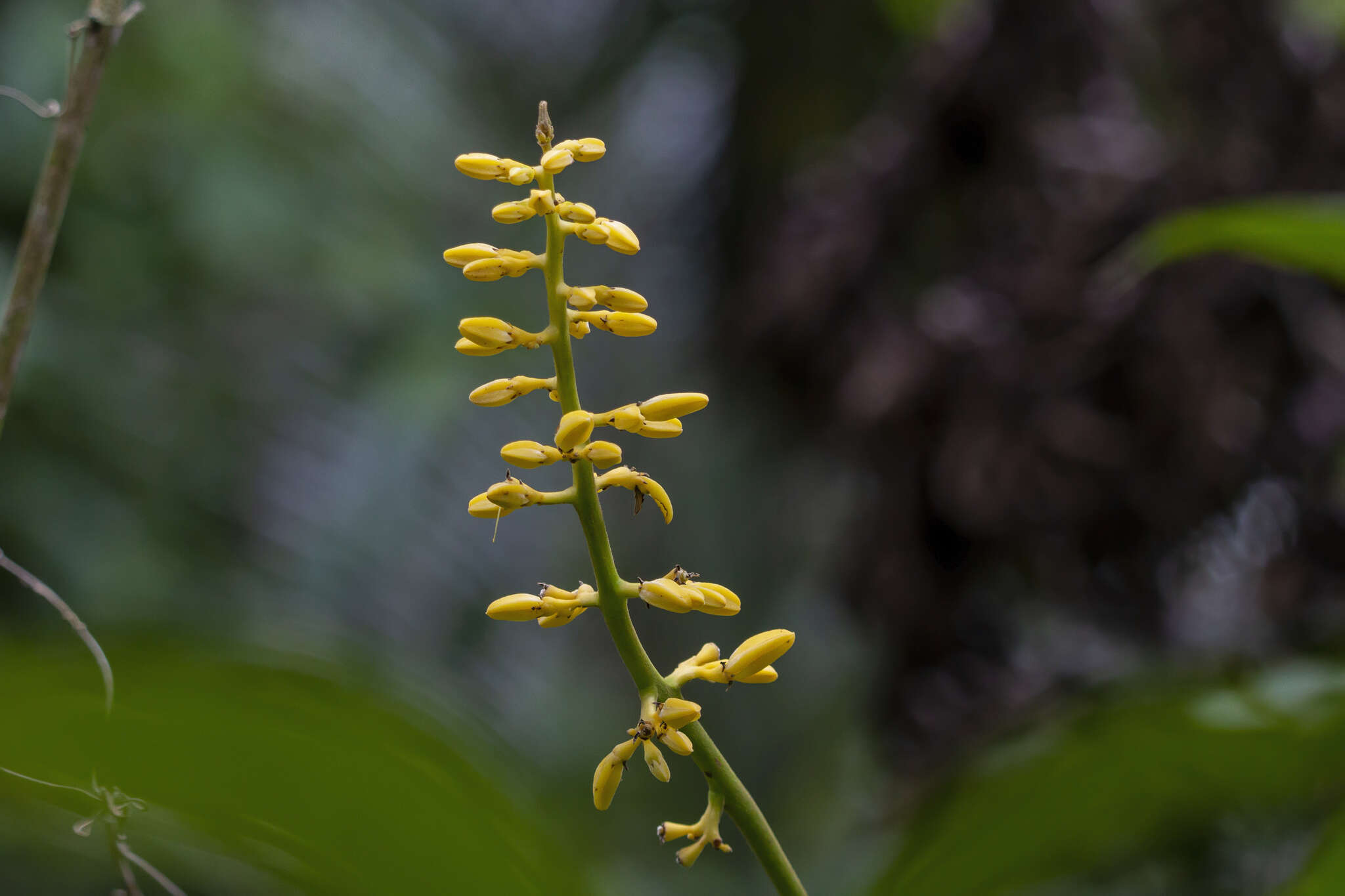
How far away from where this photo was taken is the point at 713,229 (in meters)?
1.79

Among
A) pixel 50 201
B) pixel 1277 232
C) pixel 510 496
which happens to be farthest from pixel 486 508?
pixel 1277 232

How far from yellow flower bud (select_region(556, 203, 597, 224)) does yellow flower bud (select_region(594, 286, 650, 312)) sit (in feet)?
0.07

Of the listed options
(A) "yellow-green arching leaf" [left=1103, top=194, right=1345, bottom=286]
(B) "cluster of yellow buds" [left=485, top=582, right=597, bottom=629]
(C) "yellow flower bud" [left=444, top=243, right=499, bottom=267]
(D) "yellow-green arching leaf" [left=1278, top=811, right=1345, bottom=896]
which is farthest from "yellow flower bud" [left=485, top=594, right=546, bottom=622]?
(A) "yellow-green arching leaf" [left=1103, top=194, right=1345, bottom=286]

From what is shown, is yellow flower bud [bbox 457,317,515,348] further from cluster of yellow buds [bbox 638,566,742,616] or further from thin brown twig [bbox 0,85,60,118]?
thin brown twig [bbox 0,85,60,118]

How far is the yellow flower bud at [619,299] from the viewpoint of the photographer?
282mm

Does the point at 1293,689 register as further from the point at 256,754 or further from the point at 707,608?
the point at 256,754

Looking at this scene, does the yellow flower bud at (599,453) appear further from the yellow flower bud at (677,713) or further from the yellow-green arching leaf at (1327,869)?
the yellow-green arching leaf at (1327,869)

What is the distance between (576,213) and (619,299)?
0.03 metres

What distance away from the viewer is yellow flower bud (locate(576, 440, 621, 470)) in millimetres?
250

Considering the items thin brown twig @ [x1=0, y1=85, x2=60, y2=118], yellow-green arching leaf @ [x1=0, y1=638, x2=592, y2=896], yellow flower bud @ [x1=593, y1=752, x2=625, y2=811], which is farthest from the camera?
thin brown twig @ [x1=0, y1=85, x2=60, y2=118]

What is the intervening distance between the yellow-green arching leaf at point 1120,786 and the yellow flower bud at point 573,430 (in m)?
0.14

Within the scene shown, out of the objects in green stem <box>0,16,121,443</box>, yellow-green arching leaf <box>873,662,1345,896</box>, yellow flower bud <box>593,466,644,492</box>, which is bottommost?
yellow-green arching leaf <box>873,662,1345,896</box>

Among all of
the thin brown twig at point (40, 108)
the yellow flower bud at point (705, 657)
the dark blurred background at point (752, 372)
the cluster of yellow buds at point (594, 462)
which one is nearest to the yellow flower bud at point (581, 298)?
the cluster of yellow buds at point (594, 462)

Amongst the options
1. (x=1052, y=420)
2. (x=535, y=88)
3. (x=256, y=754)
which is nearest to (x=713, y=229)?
(x=535, y=88)
